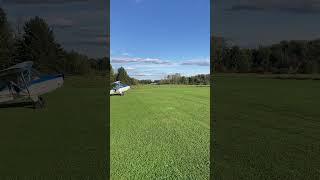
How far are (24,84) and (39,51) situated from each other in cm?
4065

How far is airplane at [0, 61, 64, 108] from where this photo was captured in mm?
18547

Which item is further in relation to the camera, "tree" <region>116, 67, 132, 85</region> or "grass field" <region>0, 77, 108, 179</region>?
"tree" <region>116, 67, 132, 85</region>

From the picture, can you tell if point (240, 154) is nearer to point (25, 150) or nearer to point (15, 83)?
point (25, 150)

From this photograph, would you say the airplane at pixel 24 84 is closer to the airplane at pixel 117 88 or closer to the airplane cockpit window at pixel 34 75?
the airplane cockpit window at pixel 34 75

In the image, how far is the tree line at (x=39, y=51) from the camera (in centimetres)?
5144

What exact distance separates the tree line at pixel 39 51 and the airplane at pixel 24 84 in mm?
29825

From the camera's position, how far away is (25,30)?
5934cm

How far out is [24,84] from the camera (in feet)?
60.8

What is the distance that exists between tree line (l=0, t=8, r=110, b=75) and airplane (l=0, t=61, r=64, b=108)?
29825mm

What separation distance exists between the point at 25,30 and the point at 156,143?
56001mm

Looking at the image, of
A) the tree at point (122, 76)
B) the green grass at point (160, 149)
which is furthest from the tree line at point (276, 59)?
the green grass at point (160, 149)

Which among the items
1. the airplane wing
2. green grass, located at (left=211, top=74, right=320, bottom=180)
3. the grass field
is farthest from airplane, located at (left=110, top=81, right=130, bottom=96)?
green grass, located at (left=211, top=74, right=320, bottom=180)

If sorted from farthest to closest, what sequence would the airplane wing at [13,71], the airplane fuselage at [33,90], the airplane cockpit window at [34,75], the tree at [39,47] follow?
the tree at [39,47], the airplane cockpit window at [34,75], the airplane fuselage at [33,90], the airplane wing at [13,71]

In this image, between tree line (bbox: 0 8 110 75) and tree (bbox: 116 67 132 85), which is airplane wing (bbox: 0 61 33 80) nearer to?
tree (bbox: 116 67 132 85)
